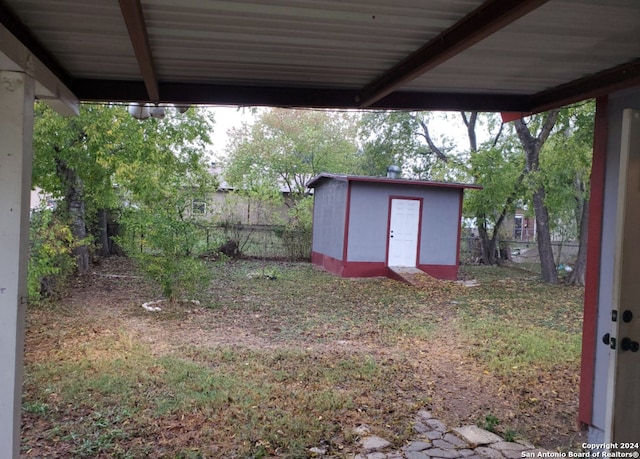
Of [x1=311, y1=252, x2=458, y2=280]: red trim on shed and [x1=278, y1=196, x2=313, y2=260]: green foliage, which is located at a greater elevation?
[x1=278, y1=196, x2=313, y2=260]: green foliage

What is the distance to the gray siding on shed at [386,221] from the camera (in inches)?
527

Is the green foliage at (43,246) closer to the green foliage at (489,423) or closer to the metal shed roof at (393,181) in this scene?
the green foliage at (489,423)

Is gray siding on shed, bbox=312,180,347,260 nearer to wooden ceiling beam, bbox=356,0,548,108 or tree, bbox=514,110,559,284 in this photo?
tree, bbox=514,110,559,284

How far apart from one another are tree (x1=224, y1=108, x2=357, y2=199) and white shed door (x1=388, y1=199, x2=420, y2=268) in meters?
7.36

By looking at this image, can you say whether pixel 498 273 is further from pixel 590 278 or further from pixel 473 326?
pixel 590 278

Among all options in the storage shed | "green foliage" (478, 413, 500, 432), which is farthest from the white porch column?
the storage shed

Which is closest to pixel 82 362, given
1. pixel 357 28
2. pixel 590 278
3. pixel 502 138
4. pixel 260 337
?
pixel 260 337

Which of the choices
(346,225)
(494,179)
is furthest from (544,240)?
(346,225)

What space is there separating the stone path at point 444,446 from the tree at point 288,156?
17.0 m

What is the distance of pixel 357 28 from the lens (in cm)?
252

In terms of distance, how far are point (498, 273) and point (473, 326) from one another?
8911 mm

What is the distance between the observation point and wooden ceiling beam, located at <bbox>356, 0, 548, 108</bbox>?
2.09m

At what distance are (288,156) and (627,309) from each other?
20244 mm

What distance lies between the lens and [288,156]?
22062mm
